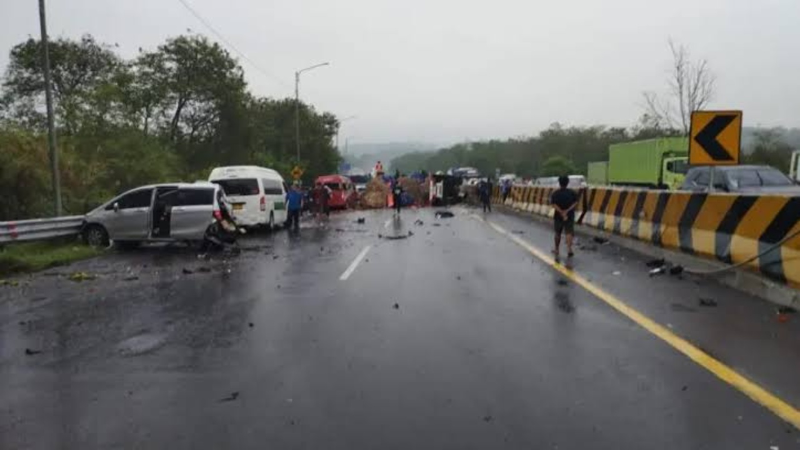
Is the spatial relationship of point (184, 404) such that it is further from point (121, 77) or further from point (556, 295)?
point (121, 77)

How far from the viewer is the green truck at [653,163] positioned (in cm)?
3238

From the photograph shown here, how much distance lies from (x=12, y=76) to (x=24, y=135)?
82.0ft

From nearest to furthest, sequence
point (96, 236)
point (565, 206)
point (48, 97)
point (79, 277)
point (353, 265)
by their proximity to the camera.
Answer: point (79, 277)
point (353, 265)
point (565, 206)
point (48, 97)
point (96, 236)

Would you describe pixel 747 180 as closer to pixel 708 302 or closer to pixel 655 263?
pixel 655 263

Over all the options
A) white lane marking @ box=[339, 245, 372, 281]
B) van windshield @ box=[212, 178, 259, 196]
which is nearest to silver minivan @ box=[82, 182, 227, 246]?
van windshield @ box=[212, 178, 259, 196]

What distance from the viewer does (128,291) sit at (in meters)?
11.0

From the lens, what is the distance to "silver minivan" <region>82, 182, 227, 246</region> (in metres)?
17.5

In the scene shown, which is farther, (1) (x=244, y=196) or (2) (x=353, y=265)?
(1) (x=244, y=196)

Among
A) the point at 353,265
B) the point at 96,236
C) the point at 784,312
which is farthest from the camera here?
the point at 96,236

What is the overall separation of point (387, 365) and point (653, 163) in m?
31.0

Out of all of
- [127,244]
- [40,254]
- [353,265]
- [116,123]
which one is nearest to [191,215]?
[127,244]

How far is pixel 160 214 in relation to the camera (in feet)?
57.6

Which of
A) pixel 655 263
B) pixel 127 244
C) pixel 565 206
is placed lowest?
pixel 127 244

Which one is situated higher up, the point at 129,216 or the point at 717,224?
the point at 717,224
